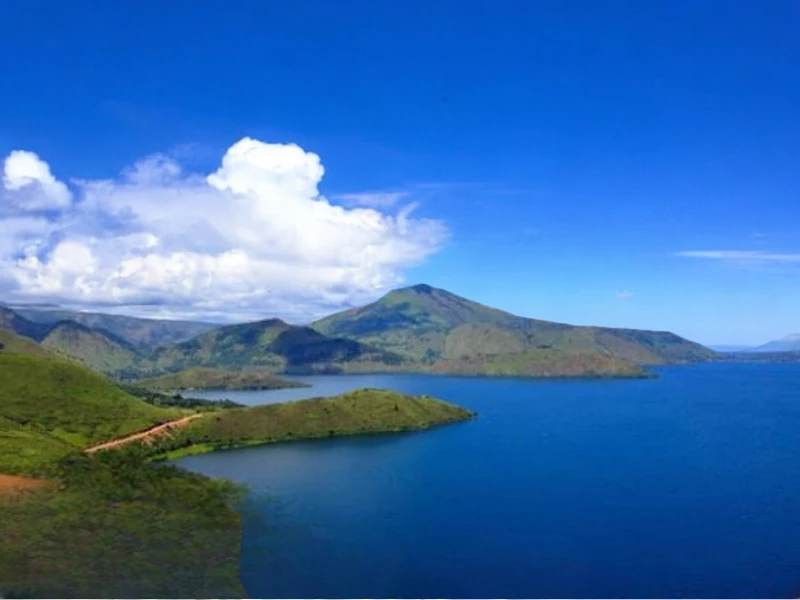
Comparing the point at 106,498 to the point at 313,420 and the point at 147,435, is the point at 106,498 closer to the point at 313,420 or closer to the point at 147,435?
the point at 147,435

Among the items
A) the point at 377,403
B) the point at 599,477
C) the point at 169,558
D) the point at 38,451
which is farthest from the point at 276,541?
the point at 377,403

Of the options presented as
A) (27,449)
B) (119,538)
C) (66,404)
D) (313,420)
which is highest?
(66,404)

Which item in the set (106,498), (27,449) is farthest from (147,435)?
(106,498)

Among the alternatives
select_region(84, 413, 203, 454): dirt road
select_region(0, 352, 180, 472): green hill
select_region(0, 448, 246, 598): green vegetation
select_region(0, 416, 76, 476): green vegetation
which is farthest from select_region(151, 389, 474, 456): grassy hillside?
select_region(0, 448, 246, 598): green vegetation

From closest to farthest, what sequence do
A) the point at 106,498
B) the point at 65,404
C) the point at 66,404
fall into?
the point at 106,498 → the point at 65,404 → the point at 66,404

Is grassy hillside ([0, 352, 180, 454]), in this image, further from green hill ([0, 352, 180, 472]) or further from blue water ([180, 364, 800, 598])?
blue water ([180, 364, 800, 598])

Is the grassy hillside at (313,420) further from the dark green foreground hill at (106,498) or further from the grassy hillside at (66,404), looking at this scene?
the grassy hillside at (66,404)

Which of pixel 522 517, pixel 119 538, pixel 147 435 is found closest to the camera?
pixel 119 538
